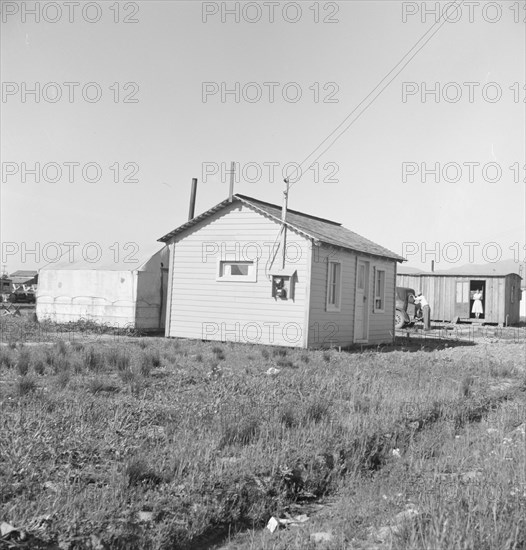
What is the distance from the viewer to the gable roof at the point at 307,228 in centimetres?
1669

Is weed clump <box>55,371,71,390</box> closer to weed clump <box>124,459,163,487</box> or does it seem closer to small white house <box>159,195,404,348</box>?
weed clump <box>124,459,163,487</box>

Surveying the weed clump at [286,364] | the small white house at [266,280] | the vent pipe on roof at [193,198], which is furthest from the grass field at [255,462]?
the vent pipe on roof at [193,198]

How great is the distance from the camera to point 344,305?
1798 cm

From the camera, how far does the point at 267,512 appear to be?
4.53 metres

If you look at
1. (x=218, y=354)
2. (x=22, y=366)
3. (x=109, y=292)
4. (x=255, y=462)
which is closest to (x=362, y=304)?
(x=218, y=354)

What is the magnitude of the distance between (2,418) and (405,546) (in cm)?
413

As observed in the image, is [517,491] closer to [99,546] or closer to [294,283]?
[99,546]

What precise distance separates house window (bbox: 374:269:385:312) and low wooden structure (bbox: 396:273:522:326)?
15032 millimetres

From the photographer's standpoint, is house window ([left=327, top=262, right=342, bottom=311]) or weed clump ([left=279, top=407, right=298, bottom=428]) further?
house window ([left=327, top=262, right=342, bottom=311])

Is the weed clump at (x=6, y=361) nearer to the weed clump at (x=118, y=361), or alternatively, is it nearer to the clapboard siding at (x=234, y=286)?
the weed clump at (x=118, y=361)

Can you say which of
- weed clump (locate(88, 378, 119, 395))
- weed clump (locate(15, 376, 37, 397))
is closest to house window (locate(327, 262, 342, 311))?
weed clump (locate(88, 378, 119, 395))

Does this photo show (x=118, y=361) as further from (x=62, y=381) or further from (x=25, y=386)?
(x=25, y=386)

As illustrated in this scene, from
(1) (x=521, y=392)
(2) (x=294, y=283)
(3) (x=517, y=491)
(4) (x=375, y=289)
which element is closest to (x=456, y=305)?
(4) (x=375, y=289)

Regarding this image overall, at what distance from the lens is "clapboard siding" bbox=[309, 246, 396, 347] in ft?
54.1
